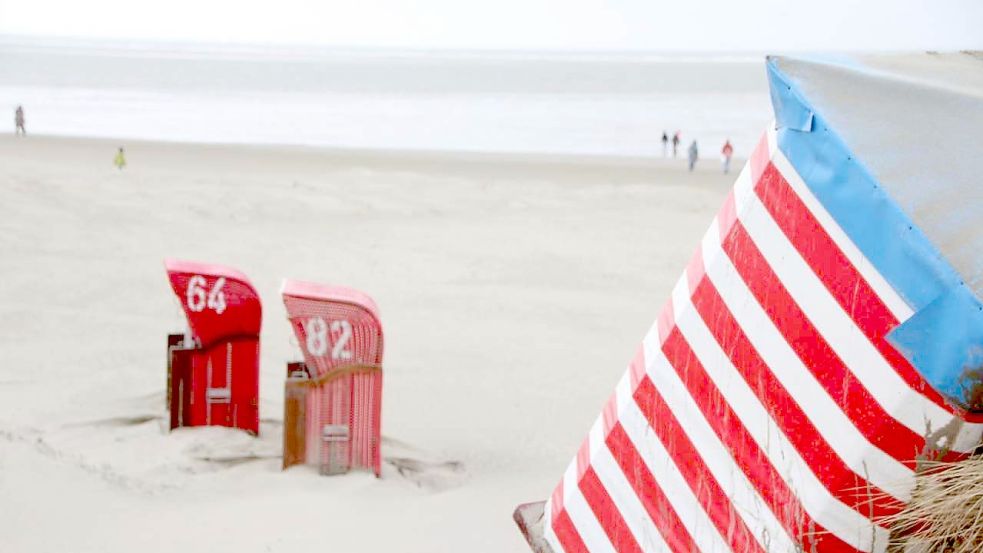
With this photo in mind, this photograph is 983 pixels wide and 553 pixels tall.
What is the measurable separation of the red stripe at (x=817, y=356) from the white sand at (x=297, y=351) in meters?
2.78

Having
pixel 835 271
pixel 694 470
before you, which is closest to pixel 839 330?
pixel 835 271

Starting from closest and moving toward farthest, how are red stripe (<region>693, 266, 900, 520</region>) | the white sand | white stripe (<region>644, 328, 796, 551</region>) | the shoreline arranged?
red stripe (<region>693, 266, 900, 520</region>) → white stripe (<region>644, 328, 796, 551</region>) → the white sand → the shoreline

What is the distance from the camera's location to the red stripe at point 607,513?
335 cm

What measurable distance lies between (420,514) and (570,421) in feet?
6.32

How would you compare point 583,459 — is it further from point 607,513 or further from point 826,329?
point 826,329

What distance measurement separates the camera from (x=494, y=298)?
10836 mm

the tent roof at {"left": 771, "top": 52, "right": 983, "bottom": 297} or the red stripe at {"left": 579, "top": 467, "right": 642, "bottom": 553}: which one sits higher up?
the tent roof at {"left": 771, "top": 52, "right": 983, "bottom": 297}

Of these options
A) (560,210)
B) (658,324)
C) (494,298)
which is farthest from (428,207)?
(658,324)

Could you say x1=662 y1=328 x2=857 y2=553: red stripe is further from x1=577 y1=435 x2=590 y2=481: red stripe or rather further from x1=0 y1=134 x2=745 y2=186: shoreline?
x1=0 y1=134 x2=745 y2=186: shoreline

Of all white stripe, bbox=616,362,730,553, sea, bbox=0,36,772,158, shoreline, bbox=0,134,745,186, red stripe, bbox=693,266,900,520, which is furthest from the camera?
sea, bbox=0,36,772,158

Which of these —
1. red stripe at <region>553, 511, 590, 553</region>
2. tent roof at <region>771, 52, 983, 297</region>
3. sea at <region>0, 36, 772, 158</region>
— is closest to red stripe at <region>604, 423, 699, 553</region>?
red stripe at <region>553, 511, 590, 553</region>

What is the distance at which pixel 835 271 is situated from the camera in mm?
2795

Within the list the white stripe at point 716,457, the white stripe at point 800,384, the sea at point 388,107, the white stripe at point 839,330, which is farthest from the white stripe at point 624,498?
the sea at point 388,107

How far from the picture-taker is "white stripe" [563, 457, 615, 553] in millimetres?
3432
